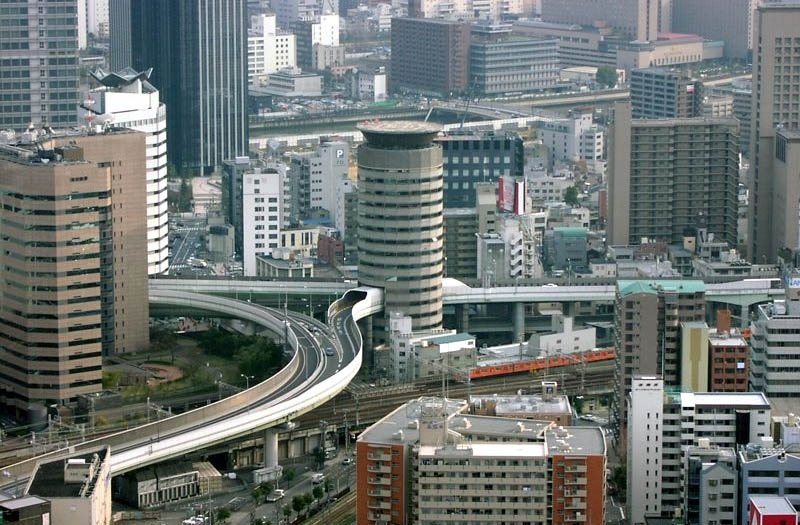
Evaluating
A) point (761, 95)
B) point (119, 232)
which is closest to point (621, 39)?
point (761, 95)

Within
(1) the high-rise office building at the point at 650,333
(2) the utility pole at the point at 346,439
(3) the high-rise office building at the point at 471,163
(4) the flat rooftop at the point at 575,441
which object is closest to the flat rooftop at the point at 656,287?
(1) the high-rise office building at the point at 650,333

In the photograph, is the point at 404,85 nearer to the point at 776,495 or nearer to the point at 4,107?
the point at 4,107

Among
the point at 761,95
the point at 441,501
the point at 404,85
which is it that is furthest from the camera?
the point at 404,85

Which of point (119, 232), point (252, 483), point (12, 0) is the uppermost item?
point (12, 0)

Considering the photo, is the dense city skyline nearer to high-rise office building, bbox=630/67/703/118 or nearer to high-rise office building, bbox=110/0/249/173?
high-rise office building, bbox=110/0/249/173

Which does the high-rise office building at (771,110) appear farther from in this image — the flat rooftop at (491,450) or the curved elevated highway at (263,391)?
the flat rooftop at (491,450)

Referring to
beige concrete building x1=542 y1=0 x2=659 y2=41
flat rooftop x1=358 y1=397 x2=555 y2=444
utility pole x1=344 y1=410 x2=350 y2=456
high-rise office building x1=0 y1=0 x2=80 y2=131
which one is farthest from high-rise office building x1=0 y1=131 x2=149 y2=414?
beige concrete building x1=542 y1=0 x2=659 y2=41
